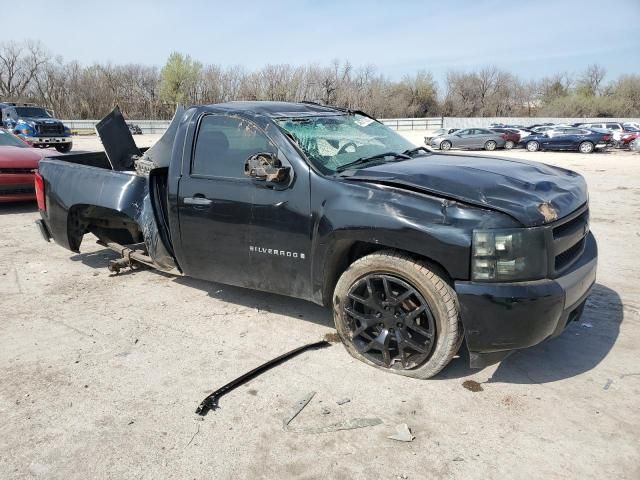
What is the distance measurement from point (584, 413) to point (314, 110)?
315cm

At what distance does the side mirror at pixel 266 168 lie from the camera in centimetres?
353

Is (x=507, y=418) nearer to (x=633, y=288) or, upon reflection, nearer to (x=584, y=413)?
(x=584, y=413)

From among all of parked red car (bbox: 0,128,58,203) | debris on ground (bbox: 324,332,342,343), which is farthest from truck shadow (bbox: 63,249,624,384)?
parked red car (bbox: 0,128,58,203)

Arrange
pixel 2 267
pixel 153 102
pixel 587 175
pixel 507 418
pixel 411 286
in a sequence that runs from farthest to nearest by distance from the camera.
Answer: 1. pixel 153 102
2. pixel 587 175
3. pixel 2 267
4. pixel 411 286
5. pixel 507 418

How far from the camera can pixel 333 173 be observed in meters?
3.55

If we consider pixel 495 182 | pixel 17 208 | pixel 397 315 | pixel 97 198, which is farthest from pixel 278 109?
pixel 17 208

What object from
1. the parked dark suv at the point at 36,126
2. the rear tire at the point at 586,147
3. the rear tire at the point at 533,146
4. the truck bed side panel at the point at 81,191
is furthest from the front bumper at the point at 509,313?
the rear tire at the point at 533,146

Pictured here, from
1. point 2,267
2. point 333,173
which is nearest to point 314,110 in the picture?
point 333,173

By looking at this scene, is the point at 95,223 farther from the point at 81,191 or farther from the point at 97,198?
the point at 97,198

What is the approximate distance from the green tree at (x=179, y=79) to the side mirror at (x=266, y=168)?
80402 mm

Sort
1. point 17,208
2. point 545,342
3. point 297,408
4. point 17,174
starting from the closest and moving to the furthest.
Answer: point 297,408 < point 545,342 < point 17,174 < point 17,208

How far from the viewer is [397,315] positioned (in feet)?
10.8

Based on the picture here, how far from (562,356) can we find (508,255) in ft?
4.25

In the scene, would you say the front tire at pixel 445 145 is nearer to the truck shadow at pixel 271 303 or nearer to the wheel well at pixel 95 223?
the wheel well at pixel 95 223
